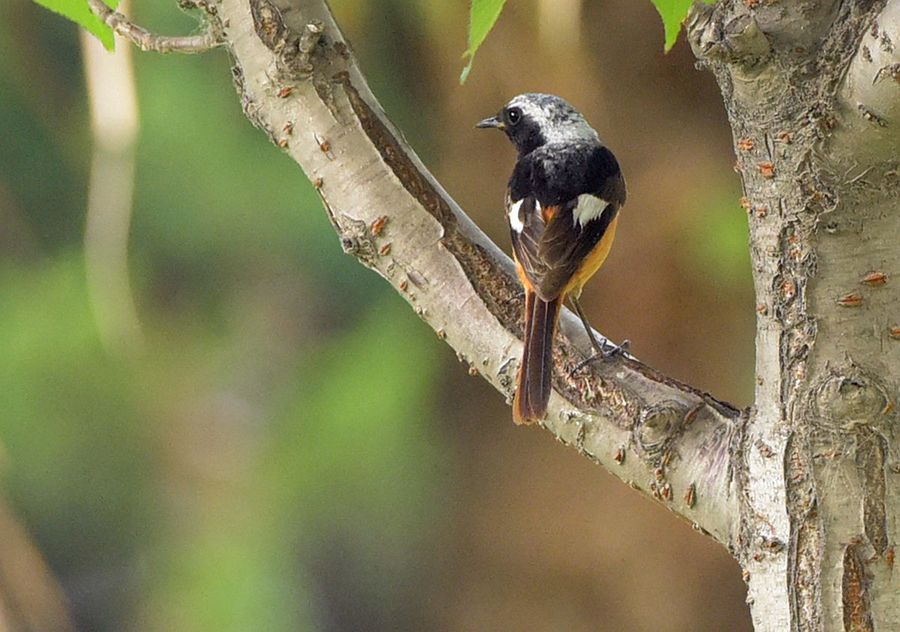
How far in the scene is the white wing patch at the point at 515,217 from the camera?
2009 mm

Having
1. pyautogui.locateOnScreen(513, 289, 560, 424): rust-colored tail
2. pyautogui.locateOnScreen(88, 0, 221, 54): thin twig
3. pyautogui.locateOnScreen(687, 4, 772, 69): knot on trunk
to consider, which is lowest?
pyautogui.locateOnScreen(513, 289, 560, 424): rust-colored tail

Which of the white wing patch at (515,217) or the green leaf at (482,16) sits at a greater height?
the white wing patch at (515,217)

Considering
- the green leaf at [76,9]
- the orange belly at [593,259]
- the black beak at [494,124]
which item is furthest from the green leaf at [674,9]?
the black beak at [494,124]

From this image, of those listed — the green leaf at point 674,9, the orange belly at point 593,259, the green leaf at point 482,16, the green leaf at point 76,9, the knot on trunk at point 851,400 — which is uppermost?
the orange belly at point 593,259

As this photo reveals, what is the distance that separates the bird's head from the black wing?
0.05 metres

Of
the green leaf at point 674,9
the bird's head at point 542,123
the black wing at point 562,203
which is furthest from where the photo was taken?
the bird's head at point 542,123

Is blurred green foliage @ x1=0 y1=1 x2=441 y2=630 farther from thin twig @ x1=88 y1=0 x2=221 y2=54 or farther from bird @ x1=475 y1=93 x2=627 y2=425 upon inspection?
thin twig @ x1=88 y1=0 x2=221 y2=54

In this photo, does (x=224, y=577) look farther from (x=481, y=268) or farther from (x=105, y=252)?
(x=481, y=268)

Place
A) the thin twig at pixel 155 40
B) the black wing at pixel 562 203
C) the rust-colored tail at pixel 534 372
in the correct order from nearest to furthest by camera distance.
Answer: the rust-colored tail at pixel 534 372 < the thin twig at pixel 155 40 < the black wing at pixel 562 203

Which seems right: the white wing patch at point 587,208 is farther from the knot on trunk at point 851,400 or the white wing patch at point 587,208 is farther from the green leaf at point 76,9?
the green leaf at point 76,9

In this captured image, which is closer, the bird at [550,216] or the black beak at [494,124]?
the bird at [550,216]

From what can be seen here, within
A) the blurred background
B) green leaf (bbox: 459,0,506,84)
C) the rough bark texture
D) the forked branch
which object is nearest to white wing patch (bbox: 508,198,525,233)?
the forked branch

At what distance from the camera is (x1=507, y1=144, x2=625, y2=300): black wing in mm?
1876

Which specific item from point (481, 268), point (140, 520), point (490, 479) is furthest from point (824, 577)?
point (140, 520)
